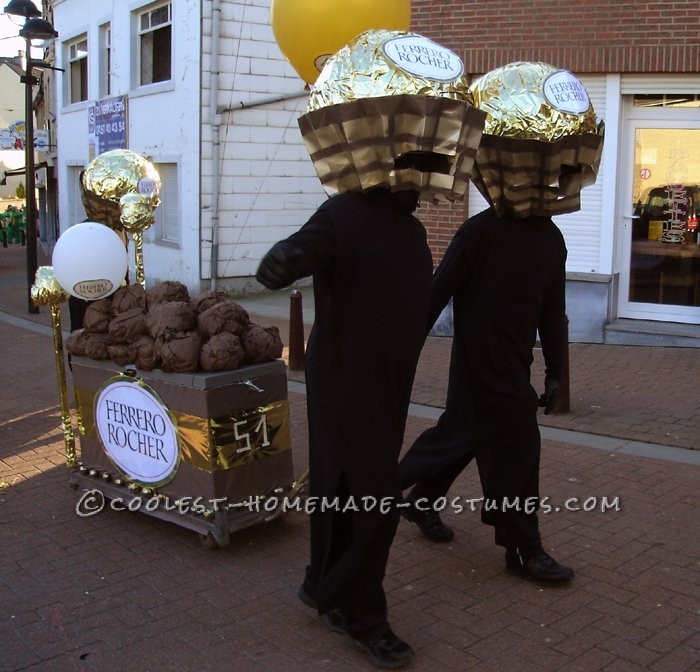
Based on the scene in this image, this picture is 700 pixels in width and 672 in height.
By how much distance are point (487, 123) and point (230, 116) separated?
11305mm

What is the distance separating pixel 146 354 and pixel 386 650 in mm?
1915

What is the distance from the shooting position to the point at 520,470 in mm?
3818

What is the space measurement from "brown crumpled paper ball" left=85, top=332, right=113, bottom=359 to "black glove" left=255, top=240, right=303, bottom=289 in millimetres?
2009

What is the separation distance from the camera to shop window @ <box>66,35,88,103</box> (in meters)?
19.9

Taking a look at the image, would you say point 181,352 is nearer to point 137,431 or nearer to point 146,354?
point 146,354

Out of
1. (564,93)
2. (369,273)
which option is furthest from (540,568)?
(564,93)

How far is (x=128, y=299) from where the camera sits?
185 inches

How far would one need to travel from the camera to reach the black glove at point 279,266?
2794mm

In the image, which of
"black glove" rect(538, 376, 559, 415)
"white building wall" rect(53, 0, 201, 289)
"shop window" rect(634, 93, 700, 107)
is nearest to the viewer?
"black glove" rect(538, 376, 559, 415)

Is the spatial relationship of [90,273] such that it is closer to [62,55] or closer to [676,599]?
[676,599]

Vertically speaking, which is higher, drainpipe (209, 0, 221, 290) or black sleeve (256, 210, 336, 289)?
drainpipe (209, 0, 221, 290)

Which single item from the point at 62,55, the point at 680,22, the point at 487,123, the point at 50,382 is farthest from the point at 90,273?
the point at 62,55

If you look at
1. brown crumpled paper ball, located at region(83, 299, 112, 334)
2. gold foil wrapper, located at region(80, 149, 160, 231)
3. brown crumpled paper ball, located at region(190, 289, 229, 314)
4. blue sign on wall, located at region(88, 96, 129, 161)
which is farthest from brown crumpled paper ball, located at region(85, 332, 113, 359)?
blue sign on wall, located at region(88, 96, 129, 161)

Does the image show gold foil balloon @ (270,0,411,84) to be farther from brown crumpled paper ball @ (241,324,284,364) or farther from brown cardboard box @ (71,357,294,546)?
brown cardboard box @ (71,357,294,546)
